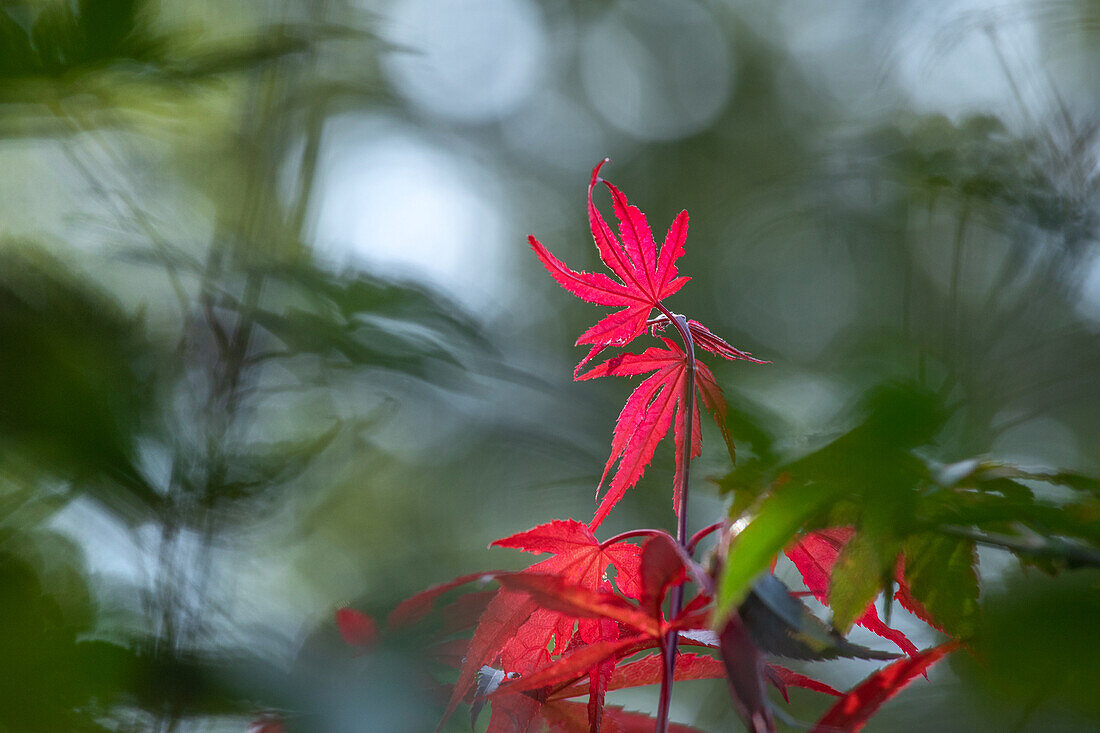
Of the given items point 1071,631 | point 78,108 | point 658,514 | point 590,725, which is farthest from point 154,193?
point 658,514

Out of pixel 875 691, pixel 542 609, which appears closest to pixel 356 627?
pixel 542 609

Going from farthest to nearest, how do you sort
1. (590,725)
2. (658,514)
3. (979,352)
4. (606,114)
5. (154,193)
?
(606,114) → (658,514) → (979,352) → (154,193) → (590,725)

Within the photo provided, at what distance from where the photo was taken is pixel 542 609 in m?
0.26

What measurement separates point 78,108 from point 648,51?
338 centimetres

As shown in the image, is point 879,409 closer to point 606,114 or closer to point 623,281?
point 623,281

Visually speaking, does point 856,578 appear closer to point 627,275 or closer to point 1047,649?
point 1047,649

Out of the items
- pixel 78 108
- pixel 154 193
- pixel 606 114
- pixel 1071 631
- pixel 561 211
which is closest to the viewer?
pixel 1071 631

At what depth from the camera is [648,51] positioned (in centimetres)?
349

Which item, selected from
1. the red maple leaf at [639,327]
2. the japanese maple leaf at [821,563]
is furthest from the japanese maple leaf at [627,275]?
the japanese maple leaf at [821,563]

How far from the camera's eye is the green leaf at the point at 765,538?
0.15 meters

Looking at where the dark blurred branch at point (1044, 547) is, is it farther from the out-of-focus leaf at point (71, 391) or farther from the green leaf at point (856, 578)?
the out-of-focus leaf at point (71, 391)

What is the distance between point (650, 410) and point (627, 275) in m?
0.06

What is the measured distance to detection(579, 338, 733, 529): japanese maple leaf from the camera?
0.92 feet

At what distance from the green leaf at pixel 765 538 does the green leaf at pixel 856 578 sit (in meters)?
0.02
